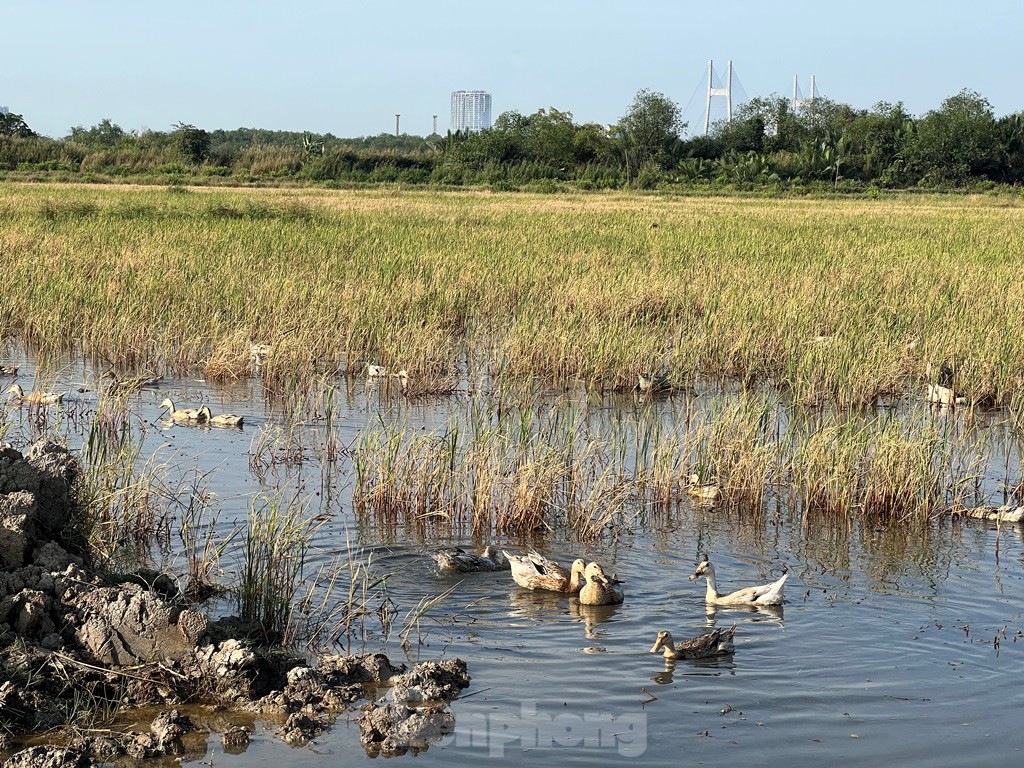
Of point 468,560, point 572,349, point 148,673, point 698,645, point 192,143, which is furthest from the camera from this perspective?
point 192,143

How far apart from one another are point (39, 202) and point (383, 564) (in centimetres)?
2095

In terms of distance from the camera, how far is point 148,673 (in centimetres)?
434

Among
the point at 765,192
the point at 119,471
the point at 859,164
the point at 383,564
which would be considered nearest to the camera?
the point at 383,564

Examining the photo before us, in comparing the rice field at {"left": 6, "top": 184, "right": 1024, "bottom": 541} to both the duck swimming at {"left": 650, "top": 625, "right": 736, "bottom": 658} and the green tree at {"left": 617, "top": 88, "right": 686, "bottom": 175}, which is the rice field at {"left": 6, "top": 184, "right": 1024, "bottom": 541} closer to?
the duck swimming at {"left": 650, "top": 625, "right": 736, "bottom": 658}

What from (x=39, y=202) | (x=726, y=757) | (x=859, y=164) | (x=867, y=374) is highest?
(x=859, y=164)

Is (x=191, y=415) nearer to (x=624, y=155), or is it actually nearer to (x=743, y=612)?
(x=743, y=612)

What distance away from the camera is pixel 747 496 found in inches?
285

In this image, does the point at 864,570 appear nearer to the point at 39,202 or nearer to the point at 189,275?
the point at 189,275

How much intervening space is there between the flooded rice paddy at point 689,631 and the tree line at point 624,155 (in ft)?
143

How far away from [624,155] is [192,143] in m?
24.4

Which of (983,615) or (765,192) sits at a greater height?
(765,192)

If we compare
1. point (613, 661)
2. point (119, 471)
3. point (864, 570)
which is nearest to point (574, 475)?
point (864, 570)

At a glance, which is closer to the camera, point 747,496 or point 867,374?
point 747,496

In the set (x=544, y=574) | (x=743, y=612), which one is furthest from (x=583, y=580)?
(x=743, y=612)
